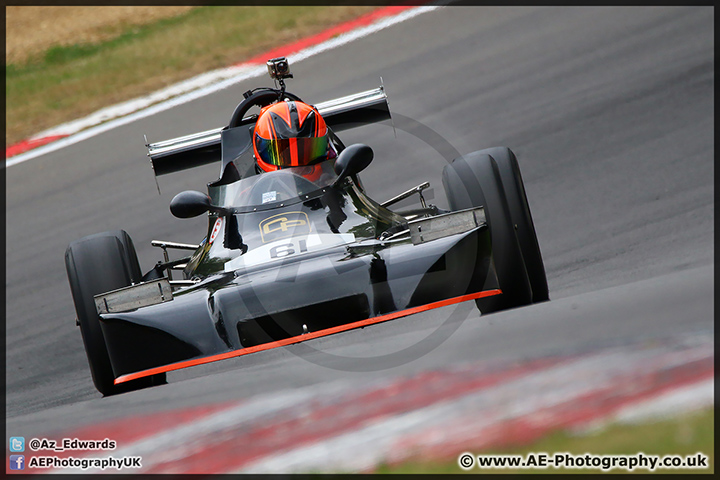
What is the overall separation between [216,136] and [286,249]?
2.26m

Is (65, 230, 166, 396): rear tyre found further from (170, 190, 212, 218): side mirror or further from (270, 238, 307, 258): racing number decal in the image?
(270, 238, 307, 258): racing number decal

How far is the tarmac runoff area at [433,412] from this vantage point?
7.72 ft

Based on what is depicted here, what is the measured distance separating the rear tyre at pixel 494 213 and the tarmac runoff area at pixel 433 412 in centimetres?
176

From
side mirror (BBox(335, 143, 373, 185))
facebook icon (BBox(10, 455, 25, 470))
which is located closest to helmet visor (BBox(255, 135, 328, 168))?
side mirror (BBox(335, 143, 373, 185))

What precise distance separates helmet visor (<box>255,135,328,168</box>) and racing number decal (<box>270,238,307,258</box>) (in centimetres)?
88

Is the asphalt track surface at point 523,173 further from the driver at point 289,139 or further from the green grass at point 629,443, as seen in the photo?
the driver at point 289,139

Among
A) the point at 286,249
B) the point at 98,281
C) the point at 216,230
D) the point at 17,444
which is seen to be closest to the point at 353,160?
the point at 286,249

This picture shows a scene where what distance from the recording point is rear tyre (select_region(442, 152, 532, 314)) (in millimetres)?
4551

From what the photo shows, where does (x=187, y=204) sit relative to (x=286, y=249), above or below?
above

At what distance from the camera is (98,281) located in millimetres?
5020

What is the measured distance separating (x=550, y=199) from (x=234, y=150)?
2.79 meters

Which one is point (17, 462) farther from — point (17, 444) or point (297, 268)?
point (297, 268)

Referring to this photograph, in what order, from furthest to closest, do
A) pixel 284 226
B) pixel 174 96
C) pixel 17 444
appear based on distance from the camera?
pixel 174 96
pixel 284 226
pixel 17 444

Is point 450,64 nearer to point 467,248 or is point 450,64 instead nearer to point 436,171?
point 436,171
